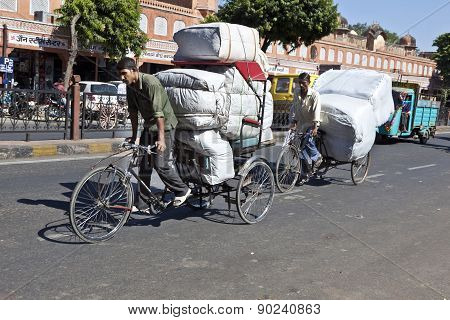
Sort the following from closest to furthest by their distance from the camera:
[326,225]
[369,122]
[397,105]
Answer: [326,225], [369,122], [397,105]

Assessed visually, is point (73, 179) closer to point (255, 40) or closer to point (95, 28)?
point (255, 40)

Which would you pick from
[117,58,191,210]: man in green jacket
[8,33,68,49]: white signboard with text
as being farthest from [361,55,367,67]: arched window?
[117,58,191,210]: man in green jacket

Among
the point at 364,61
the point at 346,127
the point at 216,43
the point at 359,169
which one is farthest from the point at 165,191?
the point at 364,61

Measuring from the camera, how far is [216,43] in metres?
5.38

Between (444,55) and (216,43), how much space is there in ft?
177

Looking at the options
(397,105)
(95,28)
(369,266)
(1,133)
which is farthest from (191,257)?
(95,28)

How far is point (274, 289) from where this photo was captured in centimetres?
379

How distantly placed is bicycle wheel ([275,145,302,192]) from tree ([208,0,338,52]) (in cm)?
2144

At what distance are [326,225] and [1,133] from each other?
303 inches

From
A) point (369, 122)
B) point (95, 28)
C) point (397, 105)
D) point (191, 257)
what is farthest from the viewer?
point (95, 28)

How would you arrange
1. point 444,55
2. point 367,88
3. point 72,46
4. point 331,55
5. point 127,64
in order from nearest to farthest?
1. point 127,64
2. point 367,88
3. point 72,46
4. point 331,55
5. point 444,55

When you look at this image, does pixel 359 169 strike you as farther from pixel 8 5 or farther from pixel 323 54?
pixel 323 54

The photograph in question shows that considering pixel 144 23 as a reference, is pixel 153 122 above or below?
below

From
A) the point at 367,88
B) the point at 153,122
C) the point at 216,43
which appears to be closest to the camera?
the point at 153,122
